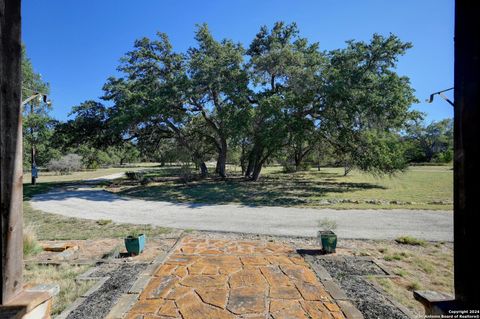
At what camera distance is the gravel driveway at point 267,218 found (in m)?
6.21

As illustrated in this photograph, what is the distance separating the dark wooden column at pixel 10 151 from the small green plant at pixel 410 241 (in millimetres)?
6357

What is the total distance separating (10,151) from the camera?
151 cm

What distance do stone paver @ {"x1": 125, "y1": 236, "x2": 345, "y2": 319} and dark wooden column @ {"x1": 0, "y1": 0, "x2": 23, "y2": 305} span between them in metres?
1.56

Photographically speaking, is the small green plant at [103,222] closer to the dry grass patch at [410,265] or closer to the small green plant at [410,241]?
the dry grass patch at [410,265]

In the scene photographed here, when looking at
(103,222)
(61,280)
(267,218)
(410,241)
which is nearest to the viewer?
(61,280)

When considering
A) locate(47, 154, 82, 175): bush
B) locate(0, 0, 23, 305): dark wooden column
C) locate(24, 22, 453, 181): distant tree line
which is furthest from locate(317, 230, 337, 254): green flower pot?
locate(47, 154, 82, 175): bush

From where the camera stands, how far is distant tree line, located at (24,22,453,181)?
1393 centimetres
